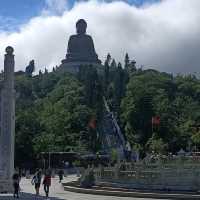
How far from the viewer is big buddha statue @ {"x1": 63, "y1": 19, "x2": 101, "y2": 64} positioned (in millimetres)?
180000

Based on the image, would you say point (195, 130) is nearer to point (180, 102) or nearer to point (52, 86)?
point (180, 102)

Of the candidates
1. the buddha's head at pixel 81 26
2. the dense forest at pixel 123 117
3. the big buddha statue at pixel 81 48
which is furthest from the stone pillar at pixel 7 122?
the buddha's head at pixel 81 26

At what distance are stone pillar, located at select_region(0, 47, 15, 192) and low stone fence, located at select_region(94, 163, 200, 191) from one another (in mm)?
6485

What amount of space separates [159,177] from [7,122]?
31.7 feet

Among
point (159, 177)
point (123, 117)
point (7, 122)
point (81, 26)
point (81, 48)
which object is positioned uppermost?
point (81, 26)

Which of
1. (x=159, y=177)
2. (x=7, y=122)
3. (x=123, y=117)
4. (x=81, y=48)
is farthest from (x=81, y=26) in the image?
(x=159, y=177)

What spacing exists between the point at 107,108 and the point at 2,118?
Answer: 258 feet

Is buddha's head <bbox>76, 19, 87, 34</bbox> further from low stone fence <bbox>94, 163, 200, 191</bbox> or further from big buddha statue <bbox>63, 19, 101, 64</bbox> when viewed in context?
low stone fence <bbox>94, 163, 200, 191</bbox>

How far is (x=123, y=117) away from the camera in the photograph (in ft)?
327

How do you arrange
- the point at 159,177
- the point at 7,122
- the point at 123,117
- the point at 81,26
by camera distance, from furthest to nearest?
the point at 81,26 < the point at 123,117 < the point at 7,122 < the point at 159,177

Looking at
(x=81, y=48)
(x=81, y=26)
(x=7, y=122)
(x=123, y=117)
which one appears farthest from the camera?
(x=81, y=48)

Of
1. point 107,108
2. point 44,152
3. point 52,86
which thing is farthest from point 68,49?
point 44,152

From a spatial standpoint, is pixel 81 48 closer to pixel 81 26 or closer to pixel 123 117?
pixel 81 26

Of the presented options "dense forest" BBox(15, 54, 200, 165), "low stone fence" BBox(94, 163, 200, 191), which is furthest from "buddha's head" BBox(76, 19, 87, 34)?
"low stone fence" BBox(94, 163, 200, 191)
